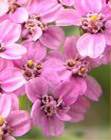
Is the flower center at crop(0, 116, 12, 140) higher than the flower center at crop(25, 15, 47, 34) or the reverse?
the reverse

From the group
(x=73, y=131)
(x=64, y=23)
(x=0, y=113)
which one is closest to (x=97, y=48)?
(x=64, y=23)

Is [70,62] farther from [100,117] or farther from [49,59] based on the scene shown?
[100,117]

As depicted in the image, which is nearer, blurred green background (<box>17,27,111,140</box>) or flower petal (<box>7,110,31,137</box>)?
flower petal (<box>7,110,31,137</box>)

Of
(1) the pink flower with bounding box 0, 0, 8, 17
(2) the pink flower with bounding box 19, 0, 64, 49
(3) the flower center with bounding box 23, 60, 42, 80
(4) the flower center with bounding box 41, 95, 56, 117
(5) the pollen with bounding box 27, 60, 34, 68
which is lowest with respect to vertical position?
(4) the flower center with bounding box 41, 95, 56, 117

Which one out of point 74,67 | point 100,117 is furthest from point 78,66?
point 100,117

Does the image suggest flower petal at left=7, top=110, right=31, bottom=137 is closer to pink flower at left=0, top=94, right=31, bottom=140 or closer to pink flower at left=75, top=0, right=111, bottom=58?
pink flower at left=0, top=94, right=31, bottom=140

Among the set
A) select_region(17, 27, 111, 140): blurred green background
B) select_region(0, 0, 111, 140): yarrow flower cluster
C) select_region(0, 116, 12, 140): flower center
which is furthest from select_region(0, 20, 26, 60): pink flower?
select_region(17, 27, 111, 140): blurred green background

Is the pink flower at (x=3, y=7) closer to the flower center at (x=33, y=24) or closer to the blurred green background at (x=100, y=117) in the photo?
the flower center at (x=33, y=24)
